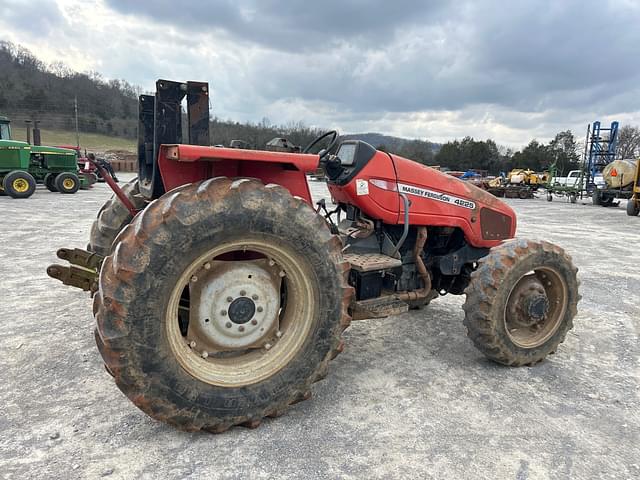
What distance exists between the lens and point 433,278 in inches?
158

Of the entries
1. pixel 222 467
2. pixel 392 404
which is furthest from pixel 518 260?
pixel 222 467

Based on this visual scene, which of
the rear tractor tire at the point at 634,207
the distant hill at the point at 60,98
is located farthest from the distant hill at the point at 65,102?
the rear tractor tire at the point at 634,207

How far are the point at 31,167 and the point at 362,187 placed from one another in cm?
1703

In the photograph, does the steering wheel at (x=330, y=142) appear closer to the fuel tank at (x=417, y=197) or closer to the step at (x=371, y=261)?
the fuel tank at (x=417, y=197)

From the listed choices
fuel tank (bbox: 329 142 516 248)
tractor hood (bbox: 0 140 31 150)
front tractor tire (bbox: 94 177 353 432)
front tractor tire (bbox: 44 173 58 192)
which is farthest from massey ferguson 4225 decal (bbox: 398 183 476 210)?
front tractor tire (bbox: 44 173 58 192)

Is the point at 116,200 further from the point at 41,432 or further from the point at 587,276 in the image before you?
the point at 587,276

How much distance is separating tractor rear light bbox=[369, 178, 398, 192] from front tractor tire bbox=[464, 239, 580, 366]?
833 millimetres

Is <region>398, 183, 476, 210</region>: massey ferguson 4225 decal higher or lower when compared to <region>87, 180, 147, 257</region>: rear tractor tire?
higher

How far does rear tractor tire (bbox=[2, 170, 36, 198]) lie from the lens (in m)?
14.1

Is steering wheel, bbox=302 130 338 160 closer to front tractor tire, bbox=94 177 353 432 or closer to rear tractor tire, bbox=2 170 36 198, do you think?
front tractor tire, bbox=94 177 353 432

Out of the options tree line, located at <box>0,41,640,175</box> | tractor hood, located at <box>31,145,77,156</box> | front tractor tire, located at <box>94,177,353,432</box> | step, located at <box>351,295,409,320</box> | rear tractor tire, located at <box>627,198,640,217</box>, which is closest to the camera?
front tractor tire, located at <box>94,177,353,432</box>

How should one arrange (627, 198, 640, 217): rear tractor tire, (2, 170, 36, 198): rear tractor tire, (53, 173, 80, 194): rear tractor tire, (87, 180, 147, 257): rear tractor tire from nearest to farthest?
1. (87, 180, 147, 257): rear tractor tire
2. (2, 170, 36, 198): rear tractor tire
3. (627, 198, 640, 217): rear tractor tire
4. (53, 173, 80, 194): rear tractor tire

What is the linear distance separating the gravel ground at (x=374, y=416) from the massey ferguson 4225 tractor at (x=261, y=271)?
0.20 meters

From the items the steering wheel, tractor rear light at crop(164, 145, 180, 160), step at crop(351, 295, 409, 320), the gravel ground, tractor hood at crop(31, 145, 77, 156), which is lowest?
the gravel ground
